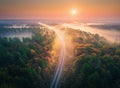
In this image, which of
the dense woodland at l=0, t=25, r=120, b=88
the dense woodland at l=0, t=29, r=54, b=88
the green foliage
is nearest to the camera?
the dense woodland at l=0, t=29, r=54, b=88

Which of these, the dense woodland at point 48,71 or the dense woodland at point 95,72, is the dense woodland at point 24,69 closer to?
the dense woodland at point 48,71

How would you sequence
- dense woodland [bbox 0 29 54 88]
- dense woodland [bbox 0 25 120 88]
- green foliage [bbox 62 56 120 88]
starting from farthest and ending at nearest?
green foliage [bbox 62 56 120 88]
dense woodland [bbox 0 25 120 88]
dense woodland [bbox 0 29 54 88]

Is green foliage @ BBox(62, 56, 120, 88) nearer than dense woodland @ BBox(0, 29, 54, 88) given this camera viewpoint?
No

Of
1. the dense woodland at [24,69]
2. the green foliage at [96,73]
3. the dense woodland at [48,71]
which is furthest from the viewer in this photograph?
the green foliage at [96,73]

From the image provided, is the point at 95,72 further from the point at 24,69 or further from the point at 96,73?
the point at 24,69

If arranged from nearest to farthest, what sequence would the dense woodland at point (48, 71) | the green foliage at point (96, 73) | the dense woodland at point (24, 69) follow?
the dense woodland at point (24, 69)
the dense woodland at point (48, 71)
the green foliage at point (96, 73)

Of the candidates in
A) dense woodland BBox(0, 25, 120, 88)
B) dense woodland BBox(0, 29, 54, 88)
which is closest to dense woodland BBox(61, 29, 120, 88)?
dense woodland BBox(0, 25, 120, 88)

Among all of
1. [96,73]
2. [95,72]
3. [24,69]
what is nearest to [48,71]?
[24,69]

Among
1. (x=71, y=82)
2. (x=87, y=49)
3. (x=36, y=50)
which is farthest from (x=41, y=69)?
(x=87, y=49)

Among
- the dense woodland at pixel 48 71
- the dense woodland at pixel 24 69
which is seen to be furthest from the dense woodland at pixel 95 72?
the dense woodland at pixel 24 69

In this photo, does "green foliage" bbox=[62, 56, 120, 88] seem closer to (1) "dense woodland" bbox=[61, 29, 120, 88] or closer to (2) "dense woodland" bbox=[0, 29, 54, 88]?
(1) "dense woodland" bbox=[61, 29, 120, 88]

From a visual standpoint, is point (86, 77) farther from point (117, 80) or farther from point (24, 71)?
point (24, 71)
